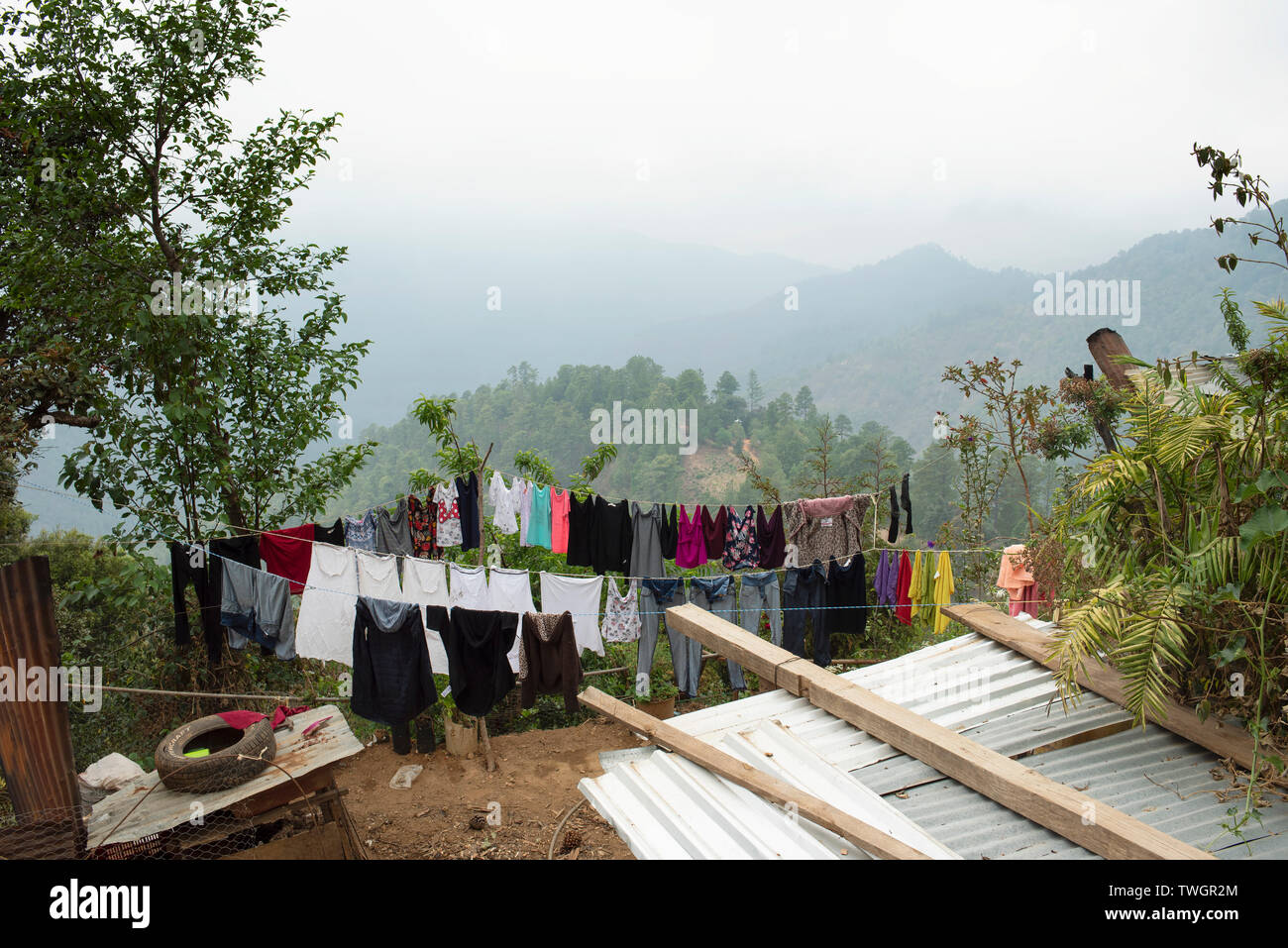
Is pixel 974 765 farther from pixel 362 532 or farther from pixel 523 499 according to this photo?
pixel 362 532

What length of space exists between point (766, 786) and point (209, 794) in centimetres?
376

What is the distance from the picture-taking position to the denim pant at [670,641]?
9.53 meters

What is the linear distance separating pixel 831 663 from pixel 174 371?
28.0ft

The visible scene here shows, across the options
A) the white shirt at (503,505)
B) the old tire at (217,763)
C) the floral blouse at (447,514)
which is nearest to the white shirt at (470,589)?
the floral blouse at (447,514)

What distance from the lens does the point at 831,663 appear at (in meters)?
10.4

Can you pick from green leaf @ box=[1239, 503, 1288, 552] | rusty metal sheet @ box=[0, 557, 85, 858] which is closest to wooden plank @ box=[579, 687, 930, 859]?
green leaf @ box=[1239, 503, 1288, 552]

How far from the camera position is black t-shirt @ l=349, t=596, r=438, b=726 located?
756 cm

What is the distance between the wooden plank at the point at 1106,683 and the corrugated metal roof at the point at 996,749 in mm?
76

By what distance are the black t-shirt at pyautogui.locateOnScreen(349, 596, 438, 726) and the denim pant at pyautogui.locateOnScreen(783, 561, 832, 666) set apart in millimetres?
4407

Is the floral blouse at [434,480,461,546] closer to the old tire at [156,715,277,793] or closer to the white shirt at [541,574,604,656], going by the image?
the white shirt at [541,574,604,656]

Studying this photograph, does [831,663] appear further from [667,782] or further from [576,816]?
[667,782]

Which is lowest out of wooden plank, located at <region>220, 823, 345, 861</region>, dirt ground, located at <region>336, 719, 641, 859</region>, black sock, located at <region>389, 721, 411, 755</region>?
dirt ground, located at <region>336, 719, 641, 859</region>

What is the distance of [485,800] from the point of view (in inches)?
320
